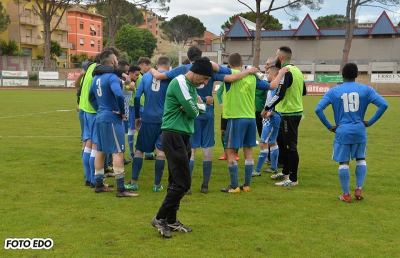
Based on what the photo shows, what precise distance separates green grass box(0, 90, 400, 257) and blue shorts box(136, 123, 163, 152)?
77cm

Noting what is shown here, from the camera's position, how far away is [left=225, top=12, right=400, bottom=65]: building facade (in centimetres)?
6331

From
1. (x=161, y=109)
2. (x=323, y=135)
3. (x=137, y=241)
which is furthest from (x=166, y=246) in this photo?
(x=323, y=135)

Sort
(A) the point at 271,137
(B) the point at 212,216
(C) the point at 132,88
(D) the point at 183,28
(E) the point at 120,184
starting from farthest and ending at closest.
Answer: (D) the point at 183,28 → (C) the point at 132,88 → (A) the point at 271,137 → (E) the point at 120,184 → (B) the point at 212,216

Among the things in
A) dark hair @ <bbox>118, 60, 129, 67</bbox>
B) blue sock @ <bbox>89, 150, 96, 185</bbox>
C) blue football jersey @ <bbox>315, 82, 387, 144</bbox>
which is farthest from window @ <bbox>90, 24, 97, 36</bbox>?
blue football jersey @ <bbox>315, 82, 387, 144</bbox>

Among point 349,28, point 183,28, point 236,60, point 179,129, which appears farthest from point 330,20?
point 179,129

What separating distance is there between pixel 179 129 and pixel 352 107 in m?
2.83

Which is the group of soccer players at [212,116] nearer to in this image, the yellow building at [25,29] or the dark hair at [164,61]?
the dark hair at [164,61]

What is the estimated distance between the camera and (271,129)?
31.6ft

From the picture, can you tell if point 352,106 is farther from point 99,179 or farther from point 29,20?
point 29,20

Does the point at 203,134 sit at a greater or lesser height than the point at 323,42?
lesser

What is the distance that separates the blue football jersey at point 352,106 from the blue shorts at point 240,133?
132 centimetres

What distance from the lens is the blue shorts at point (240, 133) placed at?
7.80m

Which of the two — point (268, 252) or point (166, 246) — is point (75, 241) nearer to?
point (166, 246)

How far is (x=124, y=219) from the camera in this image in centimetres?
647
